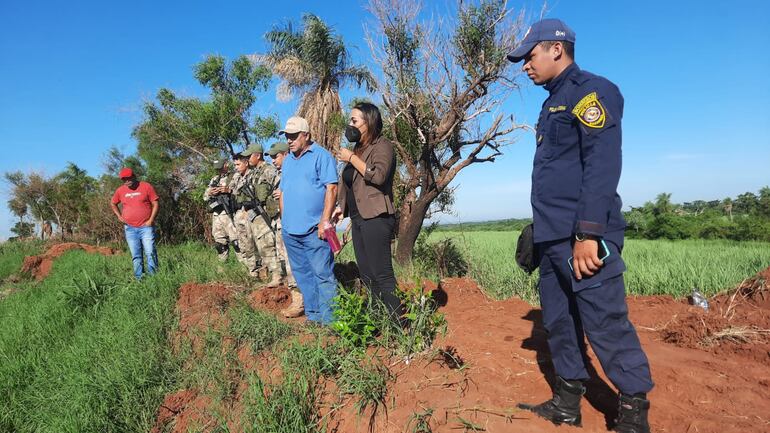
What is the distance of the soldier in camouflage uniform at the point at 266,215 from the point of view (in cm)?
526

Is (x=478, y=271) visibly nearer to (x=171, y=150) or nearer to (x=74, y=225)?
(x=171, y=150)

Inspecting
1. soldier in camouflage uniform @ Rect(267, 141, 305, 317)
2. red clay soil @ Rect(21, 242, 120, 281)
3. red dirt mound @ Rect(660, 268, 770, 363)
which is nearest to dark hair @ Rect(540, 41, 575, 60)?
red dirt mound @ Rect(660, 268, 770, 363)

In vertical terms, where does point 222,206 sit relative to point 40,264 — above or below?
above

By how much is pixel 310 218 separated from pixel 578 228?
2.25 m

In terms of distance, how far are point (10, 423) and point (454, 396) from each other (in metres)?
3.42

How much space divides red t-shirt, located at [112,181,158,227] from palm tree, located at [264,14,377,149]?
633 cm

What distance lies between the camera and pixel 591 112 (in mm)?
1731

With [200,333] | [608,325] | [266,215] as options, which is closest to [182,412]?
[200,333]

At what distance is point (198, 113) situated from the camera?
1095cm

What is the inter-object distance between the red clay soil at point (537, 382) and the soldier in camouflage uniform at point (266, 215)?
8.33 feet

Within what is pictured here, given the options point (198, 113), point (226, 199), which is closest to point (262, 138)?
point (198, 113)

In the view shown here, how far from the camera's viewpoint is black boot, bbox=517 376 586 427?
6.25 feet

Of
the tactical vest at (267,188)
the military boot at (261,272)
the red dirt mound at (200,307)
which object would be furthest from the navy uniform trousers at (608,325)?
the military boot at (261,272)

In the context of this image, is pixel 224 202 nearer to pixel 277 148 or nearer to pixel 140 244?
pixel 140 244
